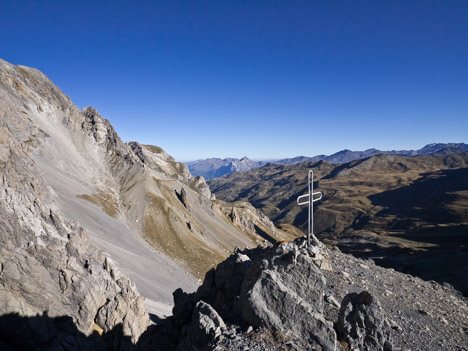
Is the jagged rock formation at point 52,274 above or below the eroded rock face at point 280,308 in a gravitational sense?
below

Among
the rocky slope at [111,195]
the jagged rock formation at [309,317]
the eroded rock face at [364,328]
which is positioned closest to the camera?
the jagged rock formation at [309,317]

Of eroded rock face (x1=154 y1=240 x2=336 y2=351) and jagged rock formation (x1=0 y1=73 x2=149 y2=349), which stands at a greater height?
eroded rock face (x1=154 y1=240 x2=336 y2=351)

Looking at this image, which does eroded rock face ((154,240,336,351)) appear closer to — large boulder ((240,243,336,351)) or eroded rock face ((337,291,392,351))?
large boulder ((240,243,336,351))

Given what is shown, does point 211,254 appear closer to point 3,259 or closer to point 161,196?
point 161,196

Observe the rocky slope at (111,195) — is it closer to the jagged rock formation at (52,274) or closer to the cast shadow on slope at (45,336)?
the jagged rock formation at (52,274)

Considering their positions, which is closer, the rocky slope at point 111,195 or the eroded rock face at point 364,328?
the eroded rock face at point 364,328

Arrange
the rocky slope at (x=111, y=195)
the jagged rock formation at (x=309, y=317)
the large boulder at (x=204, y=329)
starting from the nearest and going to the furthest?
the jagged rock formation at (x=309, y=317), the large boulder at (x=204, y=329), the rocky slope at (x=111, y=195)

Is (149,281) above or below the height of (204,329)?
below

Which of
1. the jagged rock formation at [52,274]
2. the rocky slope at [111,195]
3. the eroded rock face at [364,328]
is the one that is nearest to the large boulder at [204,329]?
the eroded rock face at [364,328]

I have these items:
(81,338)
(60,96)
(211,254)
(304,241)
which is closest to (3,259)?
(81,338)

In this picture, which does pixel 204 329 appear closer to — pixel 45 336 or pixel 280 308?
pixel 280 308

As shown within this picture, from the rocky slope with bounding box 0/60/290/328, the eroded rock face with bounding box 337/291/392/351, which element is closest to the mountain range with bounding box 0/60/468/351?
the eroded rock face with bounding box 337/291/392/351

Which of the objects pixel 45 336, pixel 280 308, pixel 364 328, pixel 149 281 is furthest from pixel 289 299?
pixel 149 281

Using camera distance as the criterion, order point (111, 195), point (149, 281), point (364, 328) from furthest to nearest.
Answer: point (111, 195)
point (149, 281)
point (364, 328)
